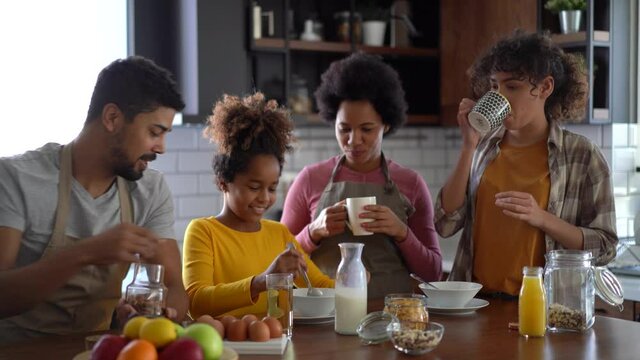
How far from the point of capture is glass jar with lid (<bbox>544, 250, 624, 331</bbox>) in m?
2.48

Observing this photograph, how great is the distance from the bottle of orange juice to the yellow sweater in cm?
70

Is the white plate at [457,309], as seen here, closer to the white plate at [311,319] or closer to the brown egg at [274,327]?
the white plate at [311,319]

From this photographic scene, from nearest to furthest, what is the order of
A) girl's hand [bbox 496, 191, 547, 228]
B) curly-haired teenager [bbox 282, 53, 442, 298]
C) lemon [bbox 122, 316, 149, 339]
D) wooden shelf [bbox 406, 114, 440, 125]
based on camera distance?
lemon [bbox 122, 316, 149, 339] < girl's hand [bbox 496, 191, 547, 228] < curly-haired teenager [bbox 282, 53, 442, 298] < wooden shelf [bbox 406, 114, 440, 125]

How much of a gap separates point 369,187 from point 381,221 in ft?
0.96

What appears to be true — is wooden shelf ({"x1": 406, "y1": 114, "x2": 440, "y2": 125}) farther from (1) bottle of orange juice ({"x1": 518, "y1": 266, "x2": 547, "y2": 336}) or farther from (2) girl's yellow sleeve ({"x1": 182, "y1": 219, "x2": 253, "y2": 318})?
(1) bottle of orange juice ({"x1": 518, "y1": 266, "x2": 547, "y2": 336})

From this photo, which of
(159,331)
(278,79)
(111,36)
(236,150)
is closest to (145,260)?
(236,150)

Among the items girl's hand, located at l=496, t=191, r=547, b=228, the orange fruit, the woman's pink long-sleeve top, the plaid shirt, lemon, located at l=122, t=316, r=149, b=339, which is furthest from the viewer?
the woman's pink long-sleeve top

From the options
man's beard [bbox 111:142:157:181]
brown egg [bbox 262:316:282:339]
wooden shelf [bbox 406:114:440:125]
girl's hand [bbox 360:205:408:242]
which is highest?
wooden shelf [bbox 406:114:440:125]

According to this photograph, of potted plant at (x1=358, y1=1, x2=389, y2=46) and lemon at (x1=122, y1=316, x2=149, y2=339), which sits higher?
potted plant at (x1=358, y1=1, x2=389, y2=46)

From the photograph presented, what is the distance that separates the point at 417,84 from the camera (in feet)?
16.9

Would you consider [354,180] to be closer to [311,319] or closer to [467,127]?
[467,127]

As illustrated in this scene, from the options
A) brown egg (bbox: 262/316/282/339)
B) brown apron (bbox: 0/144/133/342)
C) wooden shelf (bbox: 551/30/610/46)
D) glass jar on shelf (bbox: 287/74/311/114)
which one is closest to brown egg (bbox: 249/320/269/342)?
brown egg (bbox: 262/316/282/339)

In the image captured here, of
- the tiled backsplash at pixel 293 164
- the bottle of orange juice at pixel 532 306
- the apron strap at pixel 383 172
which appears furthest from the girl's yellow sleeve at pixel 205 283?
the tiled backsplash at pixel 293 164

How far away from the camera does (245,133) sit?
115 inches
